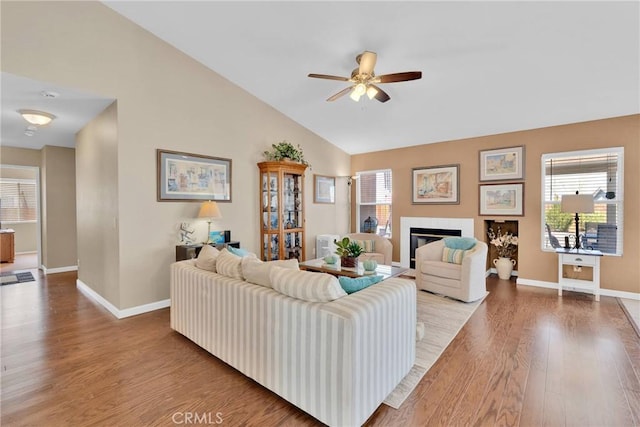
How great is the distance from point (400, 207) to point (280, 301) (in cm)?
489

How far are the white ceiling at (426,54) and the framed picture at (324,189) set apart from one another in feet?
5.79

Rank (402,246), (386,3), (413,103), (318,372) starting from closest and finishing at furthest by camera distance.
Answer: (318,372) → (386,3) → (413,103) → (402,246)

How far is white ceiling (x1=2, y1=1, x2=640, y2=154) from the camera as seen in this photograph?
274 centimetres

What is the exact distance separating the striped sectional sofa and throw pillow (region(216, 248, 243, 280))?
2.4 inches

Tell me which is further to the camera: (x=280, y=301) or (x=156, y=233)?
(x=156, y=233)

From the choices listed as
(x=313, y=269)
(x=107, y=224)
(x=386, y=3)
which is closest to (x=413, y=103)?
(x=386, y=3)

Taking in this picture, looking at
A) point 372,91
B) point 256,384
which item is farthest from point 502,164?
point 256,384

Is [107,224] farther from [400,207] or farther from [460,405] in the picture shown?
[400,207]

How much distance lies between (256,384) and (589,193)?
5511mm

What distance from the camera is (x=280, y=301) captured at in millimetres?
1907

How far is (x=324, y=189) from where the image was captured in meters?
6.39

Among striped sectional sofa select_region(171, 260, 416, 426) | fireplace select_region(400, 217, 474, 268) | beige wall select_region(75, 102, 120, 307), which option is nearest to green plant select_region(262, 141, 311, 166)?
beige wall select_region(75, 102, 120, 307)

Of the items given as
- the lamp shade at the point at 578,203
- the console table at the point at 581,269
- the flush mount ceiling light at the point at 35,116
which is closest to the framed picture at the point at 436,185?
the lamp shade at the point at 578,203

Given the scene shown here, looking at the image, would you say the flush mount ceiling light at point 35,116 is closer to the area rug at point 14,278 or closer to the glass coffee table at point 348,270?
the area rug at point 14,278
